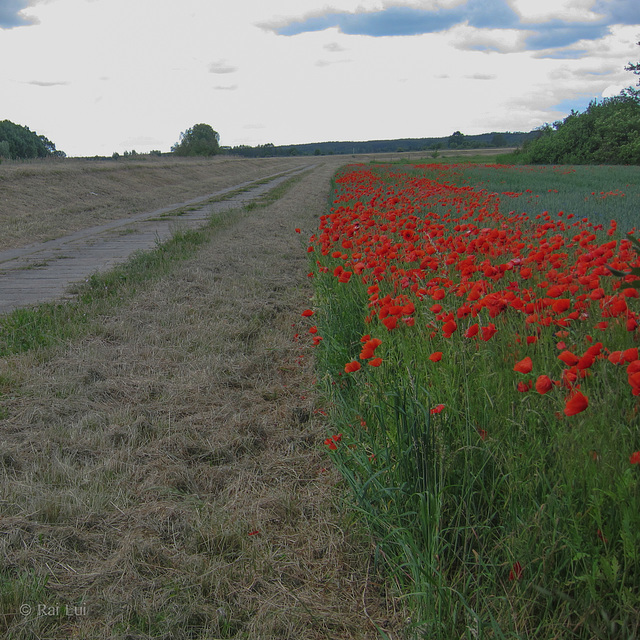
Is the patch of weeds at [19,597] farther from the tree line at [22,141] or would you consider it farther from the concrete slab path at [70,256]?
the tree line at [22,141]

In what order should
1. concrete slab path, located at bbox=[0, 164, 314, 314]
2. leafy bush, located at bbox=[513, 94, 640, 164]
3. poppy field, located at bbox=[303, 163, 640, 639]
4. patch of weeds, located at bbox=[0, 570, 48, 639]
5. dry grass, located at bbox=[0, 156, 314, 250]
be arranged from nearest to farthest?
poppy field, located at bbox=[303, 163, 640, 639] < patch of weeds, located at bbox=[0, 570, 48, 639] < concrete slab path, located at bbox=[0, 164, 314, 314] < dry grass, located at bbox=[0, 156, 314, 250] < leafy bush, located at bbox=[513, 94, 640, 164]

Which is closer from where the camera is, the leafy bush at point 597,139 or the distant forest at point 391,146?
the leafy bush at point 597,139

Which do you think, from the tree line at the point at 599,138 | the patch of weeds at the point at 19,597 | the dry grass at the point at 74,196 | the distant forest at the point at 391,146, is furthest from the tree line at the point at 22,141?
the patch of weeds at the point at 19,597

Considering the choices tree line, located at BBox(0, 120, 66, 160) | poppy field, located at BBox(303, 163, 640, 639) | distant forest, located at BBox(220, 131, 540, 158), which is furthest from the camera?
distant forest, located at BBox(220, 131, 540, 158)

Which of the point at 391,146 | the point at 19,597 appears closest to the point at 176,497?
the point at 19,597

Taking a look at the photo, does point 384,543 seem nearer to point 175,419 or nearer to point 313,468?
point 313,468

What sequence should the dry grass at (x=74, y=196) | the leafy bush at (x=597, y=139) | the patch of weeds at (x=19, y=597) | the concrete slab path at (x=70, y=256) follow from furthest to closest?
the leafy bush at (x=597, y=139)
the dry grass at (x=74, y=196)
the concrete slab path at (x=70, y=256)
the patch of weeds at (x=19, y=597)

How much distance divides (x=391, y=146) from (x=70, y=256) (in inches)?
5302

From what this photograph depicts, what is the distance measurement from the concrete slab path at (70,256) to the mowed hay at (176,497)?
88.1 inches

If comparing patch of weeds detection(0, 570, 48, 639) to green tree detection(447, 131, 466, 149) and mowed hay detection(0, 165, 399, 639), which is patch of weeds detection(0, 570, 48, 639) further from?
green tree detection(447, 131, 466, 149)

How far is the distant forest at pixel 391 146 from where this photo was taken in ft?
325

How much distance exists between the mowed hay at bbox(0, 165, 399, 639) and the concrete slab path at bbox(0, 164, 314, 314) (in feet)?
Result: 7.34

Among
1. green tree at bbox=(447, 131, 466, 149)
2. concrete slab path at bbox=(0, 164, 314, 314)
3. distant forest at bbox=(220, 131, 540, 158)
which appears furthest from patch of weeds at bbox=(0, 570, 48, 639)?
green tree at bbox=(447, 131, 466, 149)

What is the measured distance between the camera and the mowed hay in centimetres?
198
